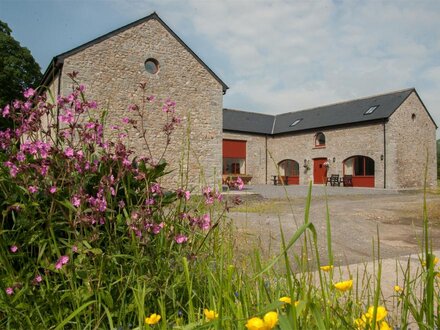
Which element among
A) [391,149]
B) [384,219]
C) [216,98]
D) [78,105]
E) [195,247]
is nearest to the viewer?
[78,105]

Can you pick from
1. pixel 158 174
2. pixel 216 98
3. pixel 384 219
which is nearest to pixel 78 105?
pixel 158 174

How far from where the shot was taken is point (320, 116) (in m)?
26.7

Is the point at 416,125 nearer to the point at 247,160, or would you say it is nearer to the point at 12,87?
the point at 247,160

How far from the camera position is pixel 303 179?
26812 millimetres

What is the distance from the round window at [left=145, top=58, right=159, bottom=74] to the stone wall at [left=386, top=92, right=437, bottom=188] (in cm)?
1521

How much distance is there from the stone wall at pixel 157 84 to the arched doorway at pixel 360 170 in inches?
494

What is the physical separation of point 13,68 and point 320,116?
24725 millimetres

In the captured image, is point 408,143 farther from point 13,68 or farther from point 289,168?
point 13,68

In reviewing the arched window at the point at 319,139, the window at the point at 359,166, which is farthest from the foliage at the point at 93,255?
the arched window at the point at 319,139

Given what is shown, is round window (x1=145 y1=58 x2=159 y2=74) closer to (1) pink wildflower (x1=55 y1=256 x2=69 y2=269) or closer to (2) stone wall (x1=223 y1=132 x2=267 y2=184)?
(1) pink wildflower (x1=55 y1=256 x2=69 y2=269)

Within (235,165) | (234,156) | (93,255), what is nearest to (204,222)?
(93,255)

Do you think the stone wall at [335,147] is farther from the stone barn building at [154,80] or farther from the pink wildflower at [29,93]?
the pink wildflower at [29,93]

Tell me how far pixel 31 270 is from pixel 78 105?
35.9 inches

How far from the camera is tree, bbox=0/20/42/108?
25562mm
